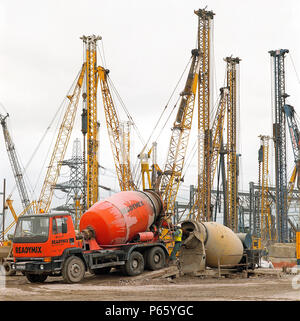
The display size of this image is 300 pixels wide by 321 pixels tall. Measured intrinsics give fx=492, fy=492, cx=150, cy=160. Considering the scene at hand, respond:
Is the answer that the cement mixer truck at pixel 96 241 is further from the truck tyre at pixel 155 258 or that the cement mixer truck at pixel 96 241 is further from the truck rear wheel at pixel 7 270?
the truck rear wheel at pixel 7 270

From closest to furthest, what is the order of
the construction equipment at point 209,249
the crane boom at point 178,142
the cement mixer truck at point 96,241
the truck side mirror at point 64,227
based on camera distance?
the cement mixer truck at point 96,241
the truck side mirror at point 64,227
the construction equipment at point 209,249
the crane boom at point 178,142

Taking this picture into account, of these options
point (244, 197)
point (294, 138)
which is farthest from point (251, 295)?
point (244, 197)

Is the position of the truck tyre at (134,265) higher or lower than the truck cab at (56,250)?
lower

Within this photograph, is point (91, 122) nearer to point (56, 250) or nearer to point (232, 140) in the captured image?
point (232, 140)

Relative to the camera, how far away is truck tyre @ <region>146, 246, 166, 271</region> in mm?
21359

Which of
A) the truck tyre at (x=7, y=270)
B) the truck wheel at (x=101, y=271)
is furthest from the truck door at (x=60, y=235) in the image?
the truck tyre at (x=7, y=270)

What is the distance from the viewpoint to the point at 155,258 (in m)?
21.7

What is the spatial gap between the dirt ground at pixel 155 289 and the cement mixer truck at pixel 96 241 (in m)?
0.67

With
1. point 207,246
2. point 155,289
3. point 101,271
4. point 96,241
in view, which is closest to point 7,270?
point 101,271

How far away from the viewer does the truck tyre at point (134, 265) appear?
20.1 meters

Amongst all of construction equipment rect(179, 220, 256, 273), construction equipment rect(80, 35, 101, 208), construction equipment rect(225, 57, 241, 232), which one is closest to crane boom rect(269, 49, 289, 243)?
construction equipment rect(225, 57, 241, 232)

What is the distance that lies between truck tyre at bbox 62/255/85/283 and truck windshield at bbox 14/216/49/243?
4.19 feet

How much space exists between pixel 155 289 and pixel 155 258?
550 cm
